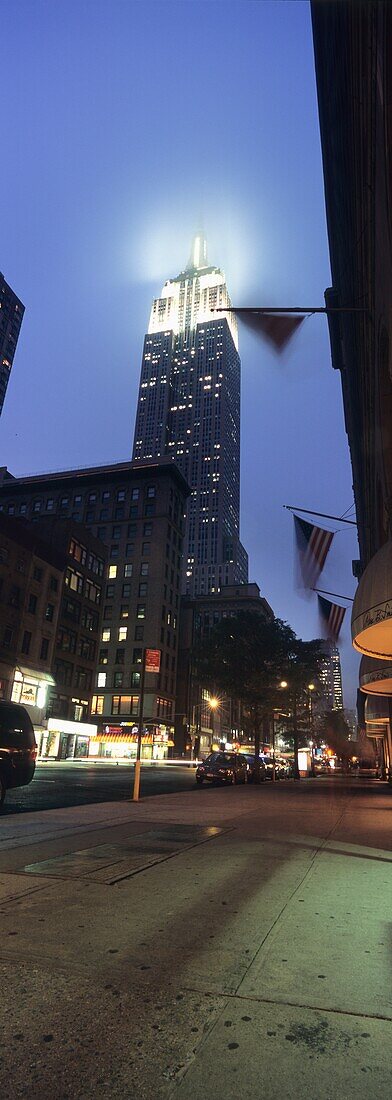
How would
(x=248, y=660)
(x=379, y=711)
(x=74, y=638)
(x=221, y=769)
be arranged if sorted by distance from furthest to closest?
(x=74, y=638), (x=248, y=660), (x=379, y=711), (x=221, y=769)

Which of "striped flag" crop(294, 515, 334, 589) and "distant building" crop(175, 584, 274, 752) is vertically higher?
"distant building" crop(175, 584, 274, 752)

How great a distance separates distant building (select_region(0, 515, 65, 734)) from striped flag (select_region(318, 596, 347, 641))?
34.2 metres

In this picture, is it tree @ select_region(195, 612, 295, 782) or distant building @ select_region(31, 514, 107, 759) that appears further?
distant building @ select_region(31, 514, 107, 759)

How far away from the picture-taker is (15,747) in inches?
459

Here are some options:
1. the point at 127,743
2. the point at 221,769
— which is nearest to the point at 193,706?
the point at 127,743

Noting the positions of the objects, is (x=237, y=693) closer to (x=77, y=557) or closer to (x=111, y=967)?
(x=77, y=557)

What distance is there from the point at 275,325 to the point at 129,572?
75496 millimetres

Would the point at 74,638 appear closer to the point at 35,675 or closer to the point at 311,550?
the point at 35,675

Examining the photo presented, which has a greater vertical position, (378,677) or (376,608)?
(378,677)

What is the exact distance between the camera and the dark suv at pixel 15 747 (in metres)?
11.3

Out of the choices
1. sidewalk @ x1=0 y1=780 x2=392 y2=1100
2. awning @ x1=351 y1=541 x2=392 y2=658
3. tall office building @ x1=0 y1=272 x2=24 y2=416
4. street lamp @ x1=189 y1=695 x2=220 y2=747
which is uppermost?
tall office building @ x1=0 y1=272 x2=24 y2=416

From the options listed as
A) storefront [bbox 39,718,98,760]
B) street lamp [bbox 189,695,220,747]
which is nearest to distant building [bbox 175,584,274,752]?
street lamp [bbox 189,695,220,747]

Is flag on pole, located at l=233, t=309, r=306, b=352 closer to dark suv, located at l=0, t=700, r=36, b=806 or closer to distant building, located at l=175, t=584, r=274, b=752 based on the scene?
dark suv, located at l=0, t=700, r=36, b=806

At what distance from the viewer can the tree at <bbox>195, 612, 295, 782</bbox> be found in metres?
40.2
